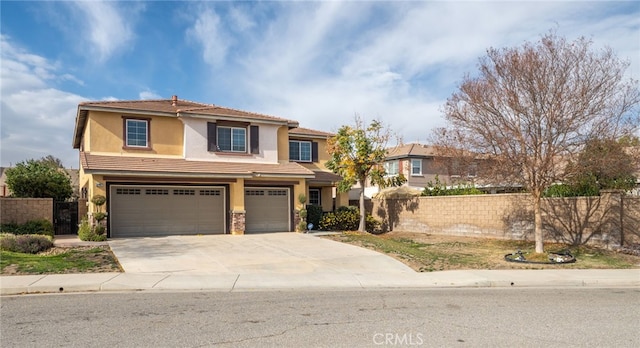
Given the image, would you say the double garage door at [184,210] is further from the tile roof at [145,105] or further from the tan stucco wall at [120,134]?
the tile roof at [145,105]

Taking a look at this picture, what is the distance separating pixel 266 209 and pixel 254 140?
353 cm

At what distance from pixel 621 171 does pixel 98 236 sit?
720 inches

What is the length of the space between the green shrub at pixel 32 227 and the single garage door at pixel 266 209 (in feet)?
27.6

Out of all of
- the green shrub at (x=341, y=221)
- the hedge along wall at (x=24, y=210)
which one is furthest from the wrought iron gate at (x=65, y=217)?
the green shrub at (x=341, y=221)

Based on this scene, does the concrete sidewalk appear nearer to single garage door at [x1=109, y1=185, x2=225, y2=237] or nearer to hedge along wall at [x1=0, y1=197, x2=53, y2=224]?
single garage door at [x1=109, y1=185, x2=225, y2=237]

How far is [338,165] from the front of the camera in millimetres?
24188

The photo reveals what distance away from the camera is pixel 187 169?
70.5 feet

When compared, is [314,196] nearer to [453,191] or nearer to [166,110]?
[453,191]

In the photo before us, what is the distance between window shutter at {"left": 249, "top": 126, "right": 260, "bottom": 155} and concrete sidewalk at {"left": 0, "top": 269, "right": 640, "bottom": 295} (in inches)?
495

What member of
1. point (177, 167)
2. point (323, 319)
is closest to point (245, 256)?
point (177, 167)

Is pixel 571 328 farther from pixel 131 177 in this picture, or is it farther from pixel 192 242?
pixel 131 177

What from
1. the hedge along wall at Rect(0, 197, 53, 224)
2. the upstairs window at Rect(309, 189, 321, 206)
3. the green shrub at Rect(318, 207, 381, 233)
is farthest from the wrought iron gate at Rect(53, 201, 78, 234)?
the upstairs window at Rect(309, 189, 321, 206)

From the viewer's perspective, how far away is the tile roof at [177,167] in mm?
20078

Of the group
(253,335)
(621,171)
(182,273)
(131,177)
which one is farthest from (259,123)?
(253,335)
